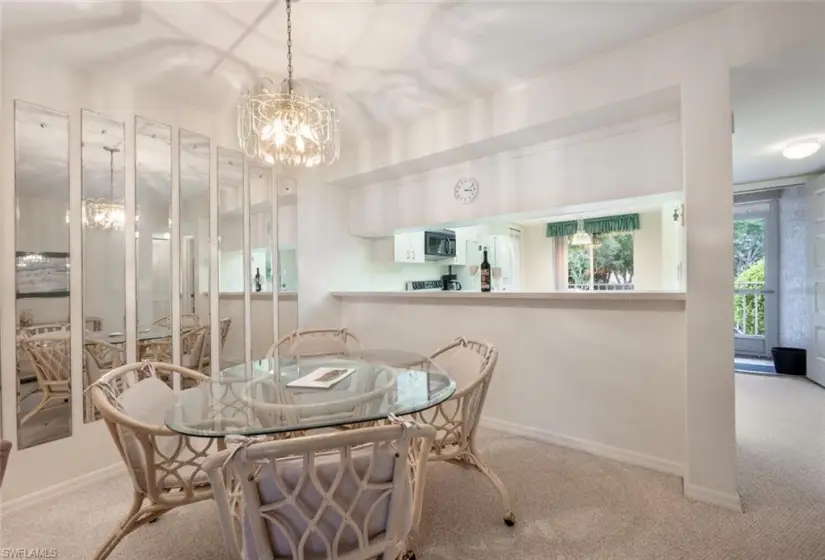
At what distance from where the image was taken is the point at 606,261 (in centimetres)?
681

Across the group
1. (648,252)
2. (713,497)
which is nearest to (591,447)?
(713,497)

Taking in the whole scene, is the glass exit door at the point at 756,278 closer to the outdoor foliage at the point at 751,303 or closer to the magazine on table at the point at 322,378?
the outdoor foliage at the point at 751,303

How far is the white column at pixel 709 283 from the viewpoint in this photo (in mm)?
1958

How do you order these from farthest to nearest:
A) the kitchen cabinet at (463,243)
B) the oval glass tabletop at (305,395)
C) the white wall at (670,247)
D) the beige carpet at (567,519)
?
the kitchen cabinet at (463,243) < the white wall at (670,247) < the beige carpet at (567,519) < the oval glass tabletop at (305,395)

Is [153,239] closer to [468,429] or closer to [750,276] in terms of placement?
[468,429]

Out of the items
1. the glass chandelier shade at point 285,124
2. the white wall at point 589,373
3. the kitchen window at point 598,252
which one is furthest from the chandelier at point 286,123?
the kitchen window at point 598,252

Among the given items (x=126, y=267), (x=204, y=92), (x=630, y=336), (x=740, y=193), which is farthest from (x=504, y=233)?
(x=126, y=267)

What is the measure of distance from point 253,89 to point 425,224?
1967 mm

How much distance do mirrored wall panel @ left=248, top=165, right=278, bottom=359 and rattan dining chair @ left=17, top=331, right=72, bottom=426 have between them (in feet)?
4.05

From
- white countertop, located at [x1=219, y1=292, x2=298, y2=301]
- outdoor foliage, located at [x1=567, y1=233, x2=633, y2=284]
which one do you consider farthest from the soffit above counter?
outdoor foliage, located at [x1=567, y1=233, x2=633, y2=284]

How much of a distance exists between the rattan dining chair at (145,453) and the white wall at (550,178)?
8.35ft

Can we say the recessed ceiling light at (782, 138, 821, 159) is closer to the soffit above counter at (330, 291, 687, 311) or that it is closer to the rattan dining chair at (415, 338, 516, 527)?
the soffit above counter at (330, 291, 687, 311)

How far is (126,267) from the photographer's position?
252 cm

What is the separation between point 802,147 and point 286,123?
167 inches
